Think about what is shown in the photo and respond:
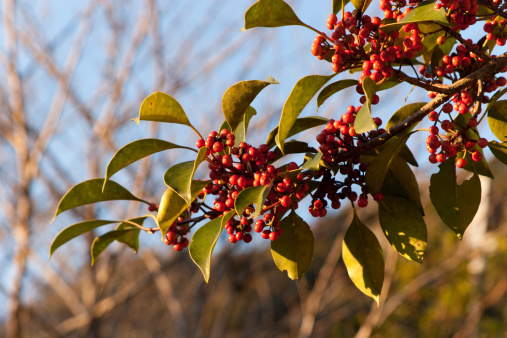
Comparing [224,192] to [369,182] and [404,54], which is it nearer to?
[369,182]

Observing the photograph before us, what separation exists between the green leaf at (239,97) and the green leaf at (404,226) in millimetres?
298

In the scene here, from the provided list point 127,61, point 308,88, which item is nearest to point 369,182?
point 308,88

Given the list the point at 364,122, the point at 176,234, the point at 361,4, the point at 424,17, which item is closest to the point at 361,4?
the point at 361,4

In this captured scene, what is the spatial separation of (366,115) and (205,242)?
303 mm

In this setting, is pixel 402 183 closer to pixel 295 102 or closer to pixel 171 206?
pixel 295 102

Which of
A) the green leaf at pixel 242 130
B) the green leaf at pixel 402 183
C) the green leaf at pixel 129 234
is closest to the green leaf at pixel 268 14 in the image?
the green leaf at pixel 242 130

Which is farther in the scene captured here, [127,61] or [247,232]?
[127,61]

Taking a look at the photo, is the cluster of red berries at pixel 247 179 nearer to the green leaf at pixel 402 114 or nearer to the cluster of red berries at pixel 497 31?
the green leaf at pixel 402 114

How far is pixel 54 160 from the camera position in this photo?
429 cm

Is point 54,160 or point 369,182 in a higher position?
point 54,160

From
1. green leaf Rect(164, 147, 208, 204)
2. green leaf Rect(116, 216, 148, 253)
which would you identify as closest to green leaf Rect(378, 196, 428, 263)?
green leaf Rect(164, 147, 208, 204)

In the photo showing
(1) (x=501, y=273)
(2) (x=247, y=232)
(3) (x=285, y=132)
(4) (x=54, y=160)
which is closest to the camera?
(3) (x=285, y=132)

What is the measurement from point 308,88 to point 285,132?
3.1 inches

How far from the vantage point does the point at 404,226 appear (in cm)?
90
